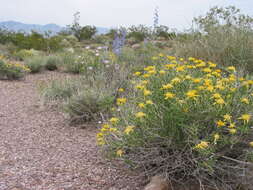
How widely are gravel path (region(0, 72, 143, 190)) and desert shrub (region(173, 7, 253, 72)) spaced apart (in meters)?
3.19

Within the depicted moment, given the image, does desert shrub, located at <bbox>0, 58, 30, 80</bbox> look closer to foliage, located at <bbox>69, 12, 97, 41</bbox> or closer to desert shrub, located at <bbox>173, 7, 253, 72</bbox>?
desert shrub, located at <bbox>173, 7, 253, 72</bbox>

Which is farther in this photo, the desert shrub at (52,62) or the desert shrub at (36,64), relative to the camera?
the desert shrub at (52,62)

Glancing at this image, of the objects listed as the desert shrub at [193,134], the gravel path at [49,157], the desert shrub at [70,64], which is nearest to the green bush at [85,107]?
the gravel path at [49,157]

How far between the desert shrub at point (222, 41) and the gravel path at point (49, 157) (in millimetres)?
3195

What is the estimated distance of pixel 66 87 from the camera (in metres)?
5.80

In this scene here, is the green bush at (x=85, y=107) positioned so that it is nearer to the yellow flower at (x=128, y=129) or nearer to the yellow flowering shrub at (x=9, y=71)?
the yellow flower at (x=128, y=129)

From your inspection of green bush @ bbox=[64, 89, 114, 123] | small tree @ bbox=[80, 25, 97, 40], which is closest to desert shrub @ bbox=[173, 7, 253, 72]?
green bush @ bbox=[64, 89, 114, 123]

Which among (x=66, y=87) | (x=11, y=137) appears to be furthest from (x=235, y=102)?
(x=66, y=87)

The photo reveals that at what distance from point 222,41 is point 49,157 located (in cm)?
450

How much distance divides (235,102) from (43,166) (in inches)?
74.6

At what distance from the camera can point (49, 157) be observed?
3.48 metres

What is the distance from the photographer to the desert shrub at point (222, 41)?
6.27 metres

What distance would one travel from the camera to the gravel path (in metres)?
2.90

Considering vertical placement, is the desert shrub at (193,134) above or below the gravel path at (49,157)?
above
